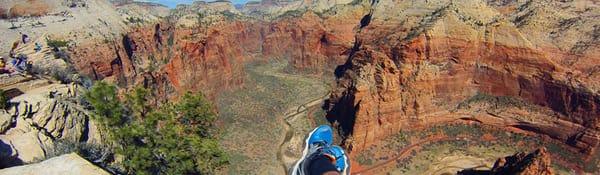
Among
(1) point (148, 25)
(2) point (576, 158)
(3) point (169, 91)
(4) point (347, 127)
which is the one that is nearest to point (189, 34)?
(1) point (148, 25)

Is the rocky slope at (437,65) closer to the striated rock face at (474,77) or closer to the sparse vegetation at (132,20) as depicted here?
the striated rock face at (474,77)

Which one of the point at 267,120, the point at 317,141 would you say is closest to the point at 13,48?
the point at 267,120

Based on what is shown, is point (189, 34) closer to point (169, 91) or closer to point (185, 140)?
point (169, 91)

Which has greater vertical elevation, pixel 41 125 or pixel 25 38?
pixel 25 38

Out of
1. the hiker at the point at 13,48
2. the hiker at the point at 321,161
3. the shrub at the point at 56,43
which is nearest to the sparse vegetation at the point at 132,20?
the shrub at the point at 56,43

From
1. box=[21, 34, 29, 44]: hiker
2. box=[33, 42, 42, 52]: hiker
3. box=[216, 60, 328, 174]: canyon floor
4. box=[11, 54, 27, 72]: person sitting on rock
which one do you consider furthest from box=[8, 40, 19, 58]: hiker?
box=[216, 60, 328, 174]: canyon floor

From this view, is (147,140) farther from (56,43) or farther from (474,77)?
(474,77)
